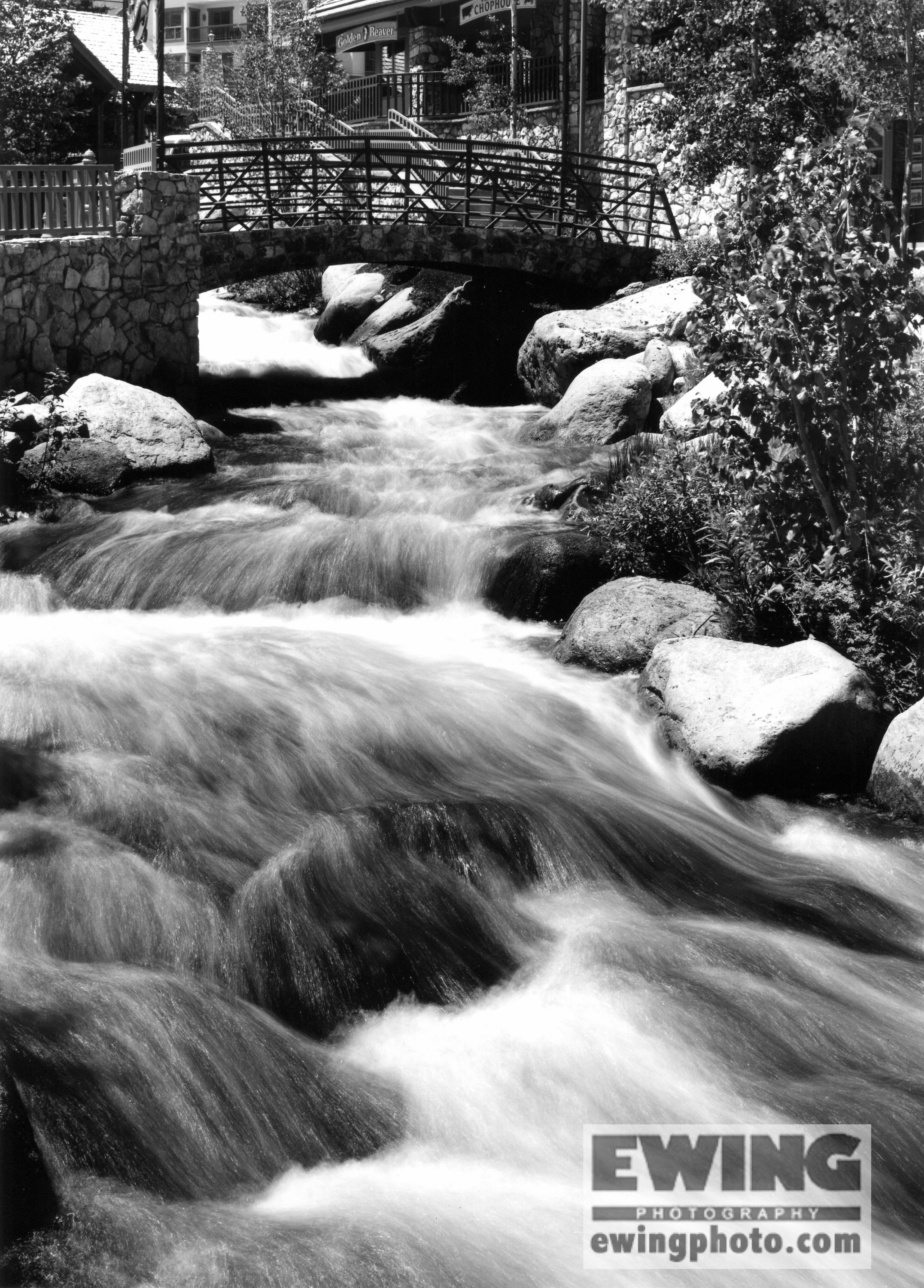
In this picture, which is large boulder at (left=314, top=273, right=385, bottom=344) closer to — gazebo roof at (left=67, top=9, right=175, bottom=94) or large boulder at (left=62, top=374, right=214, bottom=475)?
large boulder at (left=62, top=374, right=214, bottom=475)

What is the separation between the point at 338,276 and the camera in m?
24.5

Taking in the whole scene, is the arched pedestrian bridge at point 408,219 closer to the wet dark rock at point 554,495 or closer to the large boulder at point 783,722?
the wet dark rock at point 554,495

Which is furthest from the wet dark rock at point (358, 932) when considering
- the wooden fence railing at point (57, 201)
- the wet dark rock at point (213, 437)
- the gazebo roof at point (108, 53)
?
the gazebo roof at point (108, 53)

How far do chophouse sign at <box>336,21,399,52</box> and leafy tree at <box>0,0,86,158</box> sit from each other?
13256 mm

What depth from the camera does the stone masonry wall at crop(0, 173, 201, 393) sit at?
15172mm

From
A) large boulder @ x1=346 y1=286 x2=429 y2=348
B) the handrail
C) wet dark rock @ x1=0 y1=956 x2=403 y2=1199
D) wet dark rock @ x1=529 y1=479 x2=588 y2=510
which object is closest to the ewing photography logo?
wet dark rock @ x1=0 y1=956 x2=403 y2=1199

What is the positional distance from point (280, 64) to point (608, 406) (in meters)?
25.3

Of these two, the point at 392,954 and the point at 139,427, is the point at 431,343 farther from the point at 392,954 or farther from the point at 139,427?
the point at 392,954

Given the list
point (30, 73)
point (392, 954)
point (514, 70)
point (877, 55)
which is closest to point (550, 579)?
point (392, 954)

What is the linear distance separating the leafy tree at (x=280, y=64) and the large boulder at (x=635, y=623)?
89.8 feet

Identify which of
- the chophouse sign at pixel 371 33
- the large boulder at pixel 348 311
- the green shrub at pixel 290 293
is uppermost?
the chophouse sign at pixel 371 33

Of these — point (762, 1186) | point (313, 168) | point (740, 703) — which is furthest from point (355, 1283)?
point (313, 168)

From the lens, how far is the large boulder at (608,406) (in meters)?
14.8

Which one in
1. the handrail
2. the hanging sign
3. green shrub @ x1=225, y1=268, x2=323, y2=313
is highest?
the hanging sign
